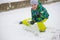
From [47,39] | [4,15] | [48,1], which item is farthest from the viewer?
[48,1]

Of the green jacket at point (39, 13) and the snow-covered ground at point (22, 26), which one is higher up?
the green jacket at point (39, 13)

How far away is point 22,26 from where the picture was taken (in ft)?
2.60

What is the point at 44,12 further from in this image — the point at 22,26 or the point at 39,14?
the point at 22,26

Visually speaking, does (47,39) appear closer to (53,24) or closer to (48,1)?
(53,24)

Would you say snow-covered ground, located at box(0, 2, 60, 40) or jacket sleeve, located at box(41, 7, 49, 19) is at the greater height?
jacket sleeve, located at box(41, 7, 49, 19)

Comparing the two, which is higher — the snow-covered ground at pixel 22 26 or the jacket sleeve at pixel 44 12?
the jacket sleeve at pixel 44 12

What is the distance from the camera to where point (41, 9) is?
0.76m

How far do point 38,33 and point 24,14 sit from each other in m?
0.15

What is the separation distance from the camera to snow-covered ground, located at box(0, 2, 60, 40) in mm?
724

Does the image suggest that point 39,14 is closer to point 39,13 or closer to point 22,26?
point 39,13

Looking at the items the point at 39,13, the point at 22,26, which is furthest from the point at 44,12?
the point at 22,26

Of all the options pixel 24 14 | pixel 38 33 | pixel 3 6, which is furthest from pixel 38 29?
pixel 3 6

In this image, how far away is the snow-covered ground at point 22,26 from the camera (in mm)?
724

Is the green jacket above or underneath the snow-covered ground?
above
